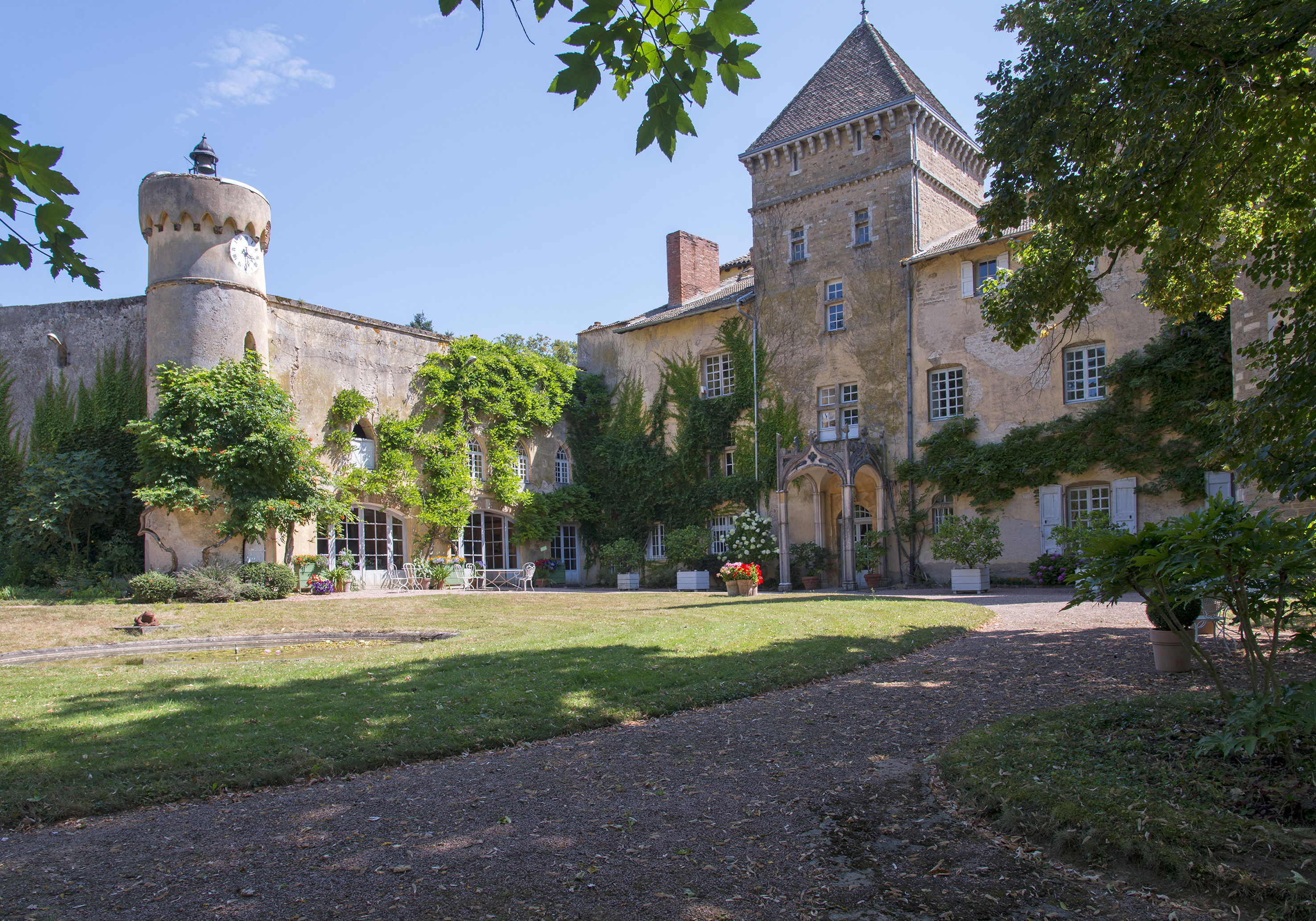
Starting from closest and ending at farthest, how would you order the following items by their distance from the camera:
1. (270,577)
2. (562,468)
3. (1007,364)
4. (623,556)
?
1. (270,577)
2. (1007,364)
3. (623,556)
4. (562,468)

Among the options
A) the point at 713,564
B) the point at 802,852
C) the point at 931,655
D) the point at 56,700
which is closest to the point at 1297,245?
the point at 931,655

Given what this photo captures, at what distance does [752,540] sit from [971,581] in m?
5.86

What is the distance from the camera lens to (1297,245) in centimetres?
618

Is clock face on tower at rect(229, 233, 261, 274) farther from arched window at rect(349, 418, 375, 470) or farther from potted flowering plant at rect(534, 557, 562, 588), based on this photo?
potted flowering plant at rect(534, 557, 562, 588)

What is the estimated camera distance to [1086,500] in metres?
18.3

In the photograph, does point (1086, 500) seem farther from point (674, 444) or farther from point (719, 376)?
point (674, 444)

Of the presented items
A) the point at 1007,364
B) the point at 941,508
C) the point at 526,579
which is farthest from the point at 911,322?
the point at 526,579

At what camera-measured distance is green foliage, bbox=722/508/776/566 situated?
21.3 metres

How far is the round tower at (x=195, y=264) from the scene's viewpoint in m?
17.3

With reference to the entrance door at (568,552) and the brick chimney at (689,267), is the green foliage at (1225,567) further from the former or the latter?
the brick chimney at (689,267)

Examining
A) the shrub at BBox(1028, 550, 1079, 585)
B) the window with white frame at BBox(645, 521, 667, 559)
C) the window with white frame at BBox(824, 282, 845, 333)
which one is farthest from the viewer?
the window with white frame at BBox(645, 521, 667, 559)

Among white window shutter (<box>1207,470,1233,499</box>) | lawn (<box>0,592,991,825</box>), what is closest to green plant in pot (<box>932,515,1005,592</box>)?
white window shutter (<box>1207,470,1233,499</box>)

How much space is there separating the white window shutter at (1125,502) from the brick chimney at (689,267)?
14404 mm

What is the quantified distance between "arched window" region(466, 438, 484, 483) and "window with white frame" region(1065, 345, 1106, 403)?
51.1ft
